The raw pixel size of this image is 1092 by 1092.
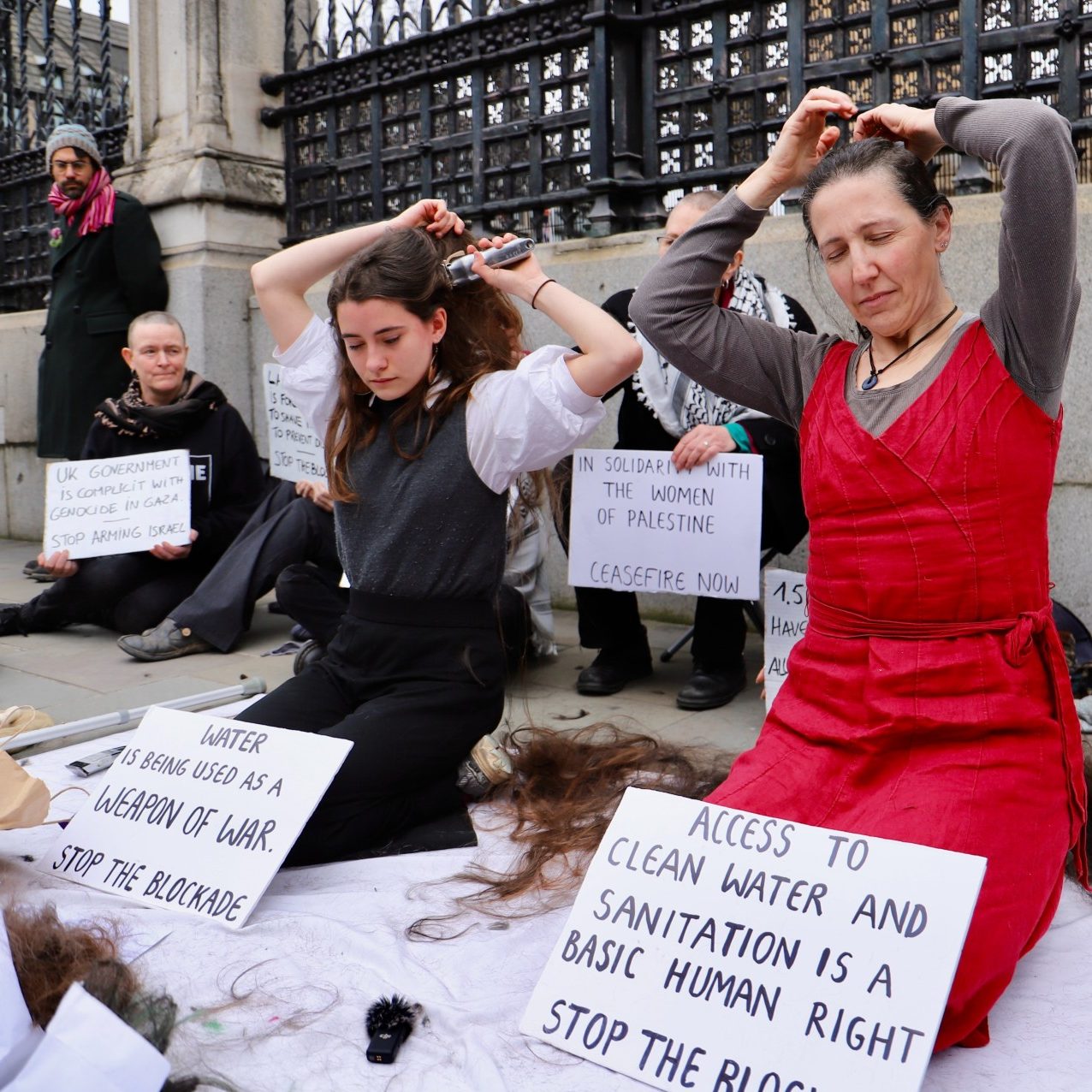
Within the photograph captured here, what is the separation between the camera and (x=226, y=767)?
2.69m

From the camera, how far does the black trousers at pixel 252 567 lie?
5.04m

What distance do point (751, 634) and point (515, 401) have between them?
274 centimetres

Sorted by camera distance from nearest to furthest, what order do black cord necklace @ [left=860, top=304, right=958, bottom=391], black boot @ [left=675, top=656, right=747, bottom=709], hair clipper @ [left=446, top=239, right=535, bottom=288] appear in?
black cord necklace @ [left=860, top=304, right=958, bottom=391]
hair clipper @ [left=446, top=239, right=535, bottom=288]
black boot @ [left=675, top=656, right=747, bottom=709]

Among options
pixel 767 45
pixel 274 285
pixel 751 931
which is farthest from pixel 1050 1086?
pixel 767 45

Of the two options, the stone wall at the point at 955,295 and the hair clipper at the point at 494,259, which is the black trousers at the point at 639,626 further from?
the hair clipper at the point at 494,259

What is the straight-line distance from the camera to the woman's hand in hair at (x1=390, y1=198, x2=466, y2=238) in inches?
116

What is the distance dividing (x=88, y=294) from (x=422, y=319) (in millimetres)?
4891

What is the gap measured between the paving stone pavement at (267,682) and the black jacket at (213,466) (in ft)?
1.68

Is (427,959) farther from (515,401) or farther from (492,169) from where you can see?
(492,169)

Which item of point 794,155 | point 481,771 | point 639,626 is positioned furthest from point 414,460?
point 639,626

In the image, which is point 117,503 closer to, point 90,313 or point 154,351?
point 154,351

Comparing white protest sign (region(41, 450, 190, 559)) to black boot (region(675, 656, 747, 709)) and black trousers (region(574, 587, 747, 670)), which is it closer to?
black trousers (region(574, 587, 747, 670))

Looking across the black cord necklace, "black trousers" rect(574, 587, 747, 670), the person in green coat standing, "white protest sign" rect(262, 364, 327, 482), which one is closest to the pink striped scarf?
the person in green coat standing

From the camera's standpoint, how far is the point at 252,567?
5031mm
